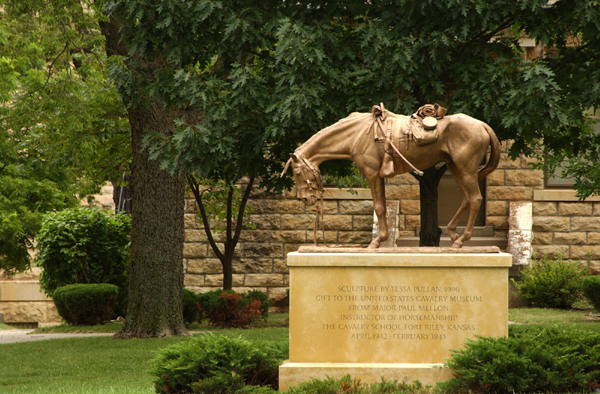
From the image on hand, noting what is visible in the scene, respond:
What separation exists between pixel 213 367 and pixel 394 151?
3.00 m

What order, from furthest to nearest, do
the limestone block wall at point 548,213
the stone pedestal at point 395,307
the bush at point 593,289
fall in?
1. the limestone block wall at point 548,213
2. the bush at point 593,289
3. the stone pedestal at point 395,307

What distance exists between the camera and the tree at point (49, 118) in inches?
531

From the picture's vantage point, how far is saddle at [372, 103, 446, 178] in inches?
331

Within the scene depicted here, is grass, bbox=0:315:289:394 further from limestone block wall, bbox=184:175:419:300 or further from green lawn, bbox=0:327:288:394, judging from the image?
limestone block wall, bbox=184:175:419:300

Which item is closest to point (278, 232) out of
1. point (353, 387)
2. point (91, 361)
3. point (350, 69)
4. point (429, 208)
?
point (429, 208)

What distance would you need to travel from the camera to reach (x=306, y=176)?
8562 mm

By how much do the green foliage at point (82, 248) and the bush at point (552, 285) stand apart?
9249mm

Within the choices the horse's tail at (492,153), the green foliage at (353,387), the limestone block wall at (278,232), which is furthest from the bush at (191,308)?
the horse's tail at (492,153)

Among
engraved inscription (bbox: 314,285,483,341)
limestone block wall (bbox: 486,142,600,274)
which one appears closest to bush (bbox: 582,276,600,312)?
limestone block wall (bbox: 486,142,600,274)

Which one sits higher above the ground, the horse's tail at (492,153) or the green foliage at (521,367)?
the horse's tail at (492,153)

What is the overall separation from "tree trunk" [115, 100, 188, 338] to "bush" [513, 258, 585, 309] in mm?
8235

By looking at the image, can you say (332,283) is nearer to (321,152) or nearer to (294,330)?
(294,330)

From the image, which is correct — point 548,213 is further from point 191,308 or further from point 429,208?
point 191,308

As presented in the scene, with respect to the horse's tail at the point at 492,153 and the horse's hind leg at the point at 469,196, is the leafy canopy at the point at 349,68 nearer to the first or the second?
the horse's tail at the point at 492,153
